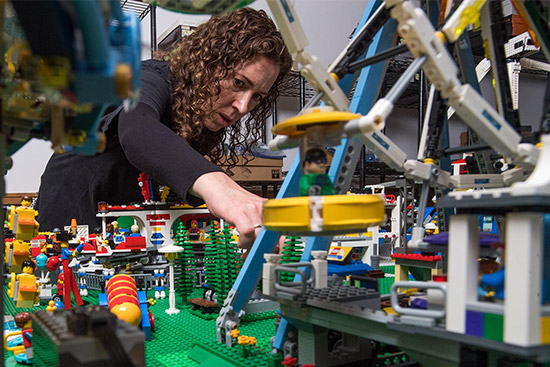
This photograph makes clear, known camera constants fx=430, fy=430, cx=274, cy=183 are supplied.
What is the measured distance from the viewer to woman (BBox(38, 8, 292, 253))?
3.41ft

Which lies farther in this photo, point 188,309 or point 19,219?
point 188,309

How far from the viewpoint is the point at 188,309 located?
4.92 feet

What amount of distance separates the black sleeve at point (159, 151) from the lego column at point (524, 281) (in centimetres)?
70

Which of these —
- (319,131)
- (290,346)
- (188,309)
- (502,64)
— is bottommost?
(188,309)

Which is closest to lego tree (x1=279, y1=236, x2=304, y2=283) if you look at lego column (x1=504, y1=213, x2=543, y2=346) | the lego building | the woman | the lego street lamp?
the lego building

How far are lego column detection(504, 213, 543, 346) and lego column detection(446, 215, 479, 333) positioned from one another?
56 millimetres

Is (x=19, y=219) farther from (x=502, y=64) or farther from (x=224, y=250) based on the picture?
(x=502, y=64)

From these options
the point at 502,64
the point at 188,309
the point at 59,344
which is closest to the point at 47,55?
the point at 59,344

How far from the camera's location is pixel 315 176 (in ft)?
2.14

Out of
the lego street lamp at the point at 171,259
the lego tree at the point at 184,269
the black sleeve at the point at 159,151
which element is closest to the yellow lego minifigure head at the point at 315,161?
the black sleeve at the point at 159,151

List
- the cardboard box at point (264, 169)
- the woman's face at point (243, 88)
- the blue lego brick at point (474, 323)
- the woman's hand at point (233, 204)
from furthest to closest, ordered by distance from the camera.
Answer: the cardboard box at point (264, 169) < the woman's face at point (243, 88) < the woman's hand at point (233, 204) < the blue lego brick at point (474, 323)

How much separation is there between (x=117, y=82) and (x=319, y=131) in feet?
1.13

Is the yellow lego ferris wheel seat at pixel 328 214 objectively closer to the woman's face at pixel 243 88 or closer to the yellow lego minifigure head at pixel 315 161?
the yellow lego minifigure head at pixel 315 161

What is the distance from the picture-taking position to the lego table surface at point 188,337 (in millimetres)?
985
